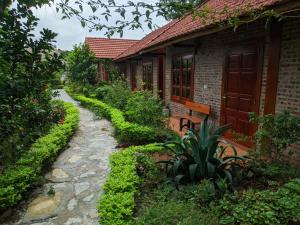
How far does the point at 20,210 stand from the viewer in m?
3.72

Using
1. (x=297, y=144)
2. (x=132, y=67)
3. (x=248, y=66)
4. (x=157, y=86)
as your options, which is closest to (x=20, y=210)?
(x=297, y=144)

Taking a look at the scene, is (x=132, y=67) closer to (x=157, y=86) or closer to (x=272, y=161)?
(x=157, y=86)

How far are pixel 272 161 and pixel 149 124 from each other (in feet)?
12.8

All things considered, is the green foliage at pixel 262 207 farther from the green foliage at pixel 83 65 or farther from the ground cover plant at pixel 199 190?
the green foliage at pixel 83 65

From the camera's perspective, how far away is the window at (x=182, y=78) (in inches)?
348

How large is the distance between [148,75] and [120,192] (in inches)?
410

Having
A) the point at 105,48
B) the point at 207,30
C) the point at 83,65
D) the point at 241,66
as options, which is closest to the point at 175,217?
the point at 207,30

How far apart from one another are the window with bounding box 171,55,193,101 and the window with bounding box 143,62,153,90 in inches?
107

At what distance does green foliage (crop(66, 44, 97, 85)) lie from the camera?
19.7 metres

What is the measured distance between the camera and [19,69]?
3133mm

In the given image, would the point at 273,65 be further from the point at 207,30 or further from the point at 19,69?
the point at 19,69

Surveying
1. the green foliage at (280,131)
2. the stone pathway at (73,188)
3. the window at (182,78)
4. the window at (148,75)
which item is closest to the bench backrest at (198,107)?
the window at (182,78)

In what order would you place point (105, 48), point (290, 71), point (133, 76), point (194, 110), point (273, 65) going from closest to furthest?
point (290, 71) < point (273, 65) < point (194, 110) < point (133, 76) < point (105, 48)

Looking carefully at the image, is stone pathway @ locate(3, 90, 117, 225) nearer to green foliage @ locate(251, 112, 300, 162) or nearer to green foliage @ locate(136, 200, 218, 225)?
green foliage @ locate(136, 200, 218, 225)
